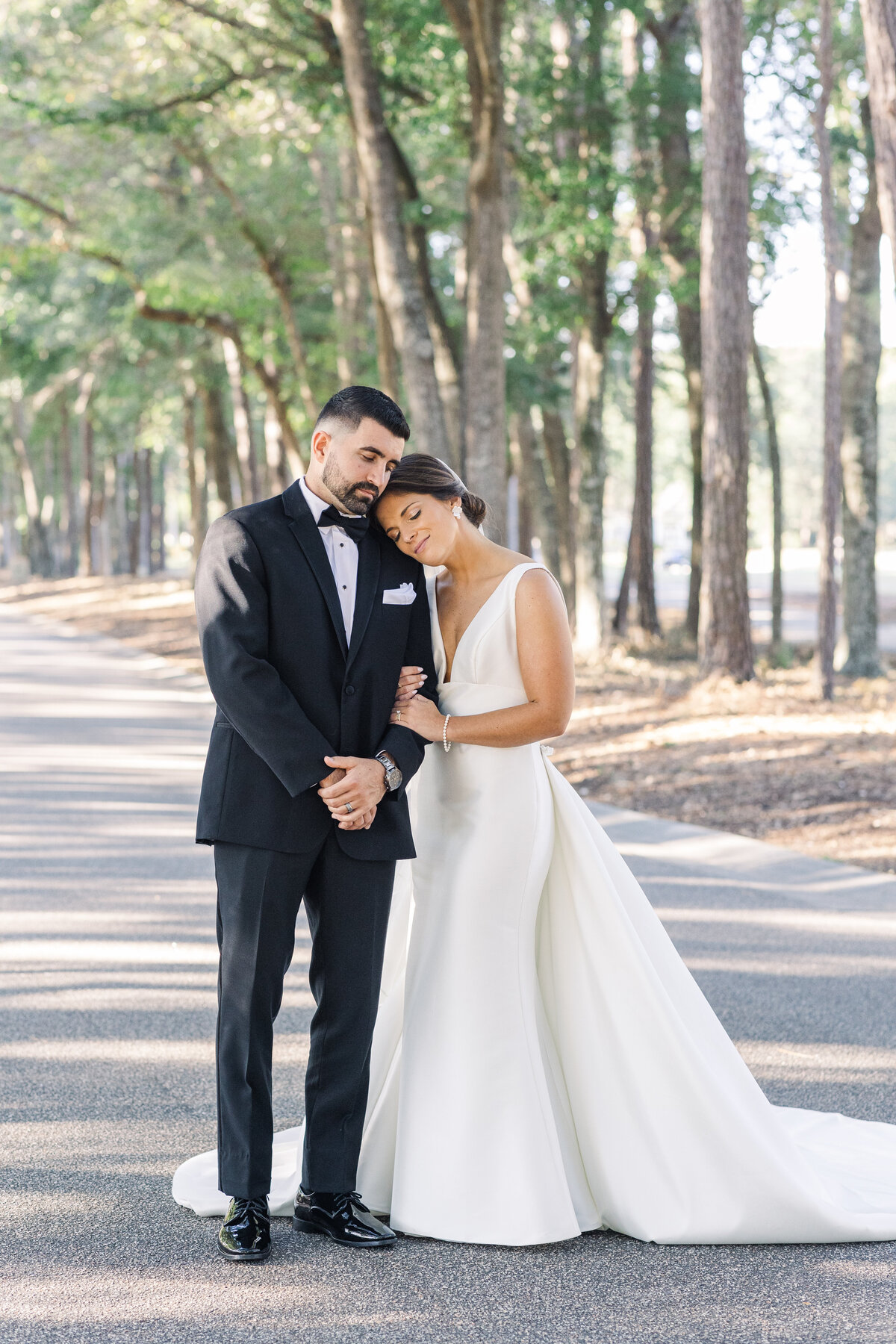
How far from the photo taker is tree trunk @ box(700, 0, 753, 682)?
14.5 metres

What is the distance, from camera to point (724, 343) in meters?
14.8

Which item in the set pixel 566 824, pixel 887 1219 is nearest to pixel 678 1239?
pixel 887 1219

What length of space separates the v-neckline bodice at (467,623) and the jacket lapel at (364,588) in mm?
379

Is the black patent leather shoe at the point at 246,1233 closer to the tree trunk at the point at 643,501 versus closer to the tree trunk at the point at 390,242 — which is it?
the tree trunk at the point at 390,242

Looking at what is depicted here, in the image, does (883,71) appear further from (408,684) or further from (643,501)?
(643,501)

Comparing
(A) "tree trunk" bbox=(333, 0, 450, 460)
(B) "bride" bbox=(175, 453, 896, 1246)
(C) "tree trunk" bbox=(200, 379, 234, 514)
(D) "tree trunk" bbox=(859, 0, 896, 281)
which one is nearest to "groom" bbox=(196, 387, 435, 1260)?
(B) "bride" bbox=(175, 453, 896, 1246)

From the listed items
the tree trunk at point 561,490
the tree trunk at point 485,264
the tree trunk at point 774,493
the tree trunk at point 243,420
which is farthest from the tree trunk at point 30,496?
the tree trunk at point 485,264

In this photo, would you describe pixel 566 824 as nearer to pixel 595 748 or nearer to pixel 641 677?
pixel 595 748

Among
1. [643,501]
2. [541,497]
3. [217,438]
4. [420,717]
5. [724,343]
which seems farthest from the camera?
[217,438]

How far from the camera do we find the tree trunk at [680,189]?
61.3 feet

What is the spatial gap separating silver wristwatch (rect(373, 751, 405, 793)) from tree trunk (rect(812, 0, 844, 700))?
37.5 feet

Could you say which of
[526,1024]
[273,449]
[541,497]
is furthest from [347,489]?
[273,449]

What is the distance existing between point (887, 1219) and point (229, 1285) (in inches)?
75.3

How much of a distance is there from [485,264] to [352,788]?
39.0 ft
